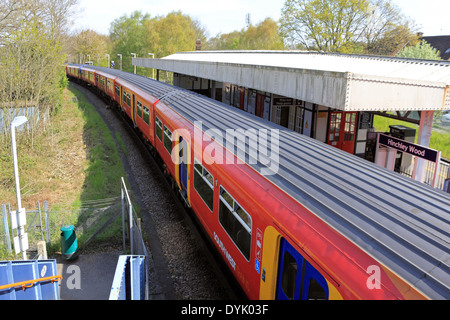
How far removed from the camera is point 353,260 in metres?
3.33

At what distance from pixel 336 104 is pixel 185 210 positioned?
4.86 m

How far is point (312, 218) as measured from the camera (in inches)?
159

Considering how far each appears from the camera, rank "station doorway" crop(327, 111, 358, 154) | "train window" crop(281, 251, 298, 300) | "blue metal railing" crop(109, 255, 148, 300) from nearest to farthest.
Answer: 1. "train window" crop(281, 251, 298, 300)
2. "blue metal railing" crop(109, 255, 148, 300)
3. "station doorway" crop(327, 111, 358, 154)

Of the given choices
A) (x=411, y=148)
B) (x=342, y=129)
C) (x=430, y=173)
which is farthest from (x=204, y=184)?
(x=430, y=173)

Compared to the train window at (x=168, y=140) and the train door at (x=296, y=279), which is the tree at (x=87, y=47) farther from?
the train door at (x=296, y=279)

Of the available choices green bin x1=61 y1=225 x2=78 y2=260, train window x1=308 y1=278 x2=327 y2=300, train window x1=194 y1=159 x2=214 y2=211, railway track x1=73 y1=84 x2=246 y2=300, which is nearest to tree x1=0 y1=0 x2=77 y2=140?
railway track x1=73 y1=84 x2=246 y2=300

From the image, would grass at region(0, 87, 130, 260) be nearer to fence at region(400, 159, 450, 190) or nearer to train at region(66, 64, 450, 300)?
train at region(66, 64, 450, 300)

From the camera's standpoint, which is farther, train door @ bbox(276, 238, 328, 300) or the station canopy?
the station canopy

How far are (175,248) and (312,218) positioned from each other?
5.10 meters

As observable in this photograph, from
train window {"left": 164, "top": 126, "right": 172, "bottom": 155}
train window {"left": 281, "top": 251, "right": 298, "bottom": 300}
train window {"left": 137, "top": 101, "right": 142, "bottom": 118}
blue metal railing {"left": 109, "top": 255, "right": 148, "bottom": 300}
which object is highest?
train window {"left": 137, "top": 101, "right": 142, "bottom": 118}

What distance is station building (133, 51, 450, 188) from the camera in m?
9.13

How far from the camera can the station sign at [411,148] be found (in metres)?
8.90

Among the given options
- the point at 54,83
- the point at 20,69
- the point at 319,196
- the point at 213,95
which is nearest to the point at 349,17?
the point at 213,95

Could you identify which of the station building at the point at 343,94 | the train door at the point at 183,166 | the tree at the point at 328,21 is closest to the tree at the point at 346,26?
the tree at the point at 328,21
